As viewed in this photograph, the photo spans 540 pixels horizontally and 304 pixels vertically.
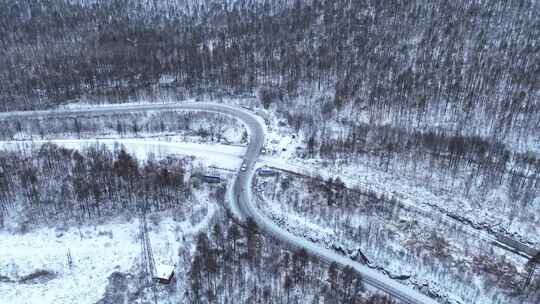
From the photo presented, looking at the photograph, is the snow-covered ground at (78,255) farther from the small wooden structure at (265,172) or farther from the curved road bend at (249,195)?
the small wooden structure at (265,172)

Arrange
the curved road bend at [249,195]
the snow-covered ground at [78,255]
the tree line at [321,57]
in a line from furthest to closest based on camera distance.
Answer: the tree line at [321,57] → the snow-covered ground at [78,255] → the curved road bend at [249,195]

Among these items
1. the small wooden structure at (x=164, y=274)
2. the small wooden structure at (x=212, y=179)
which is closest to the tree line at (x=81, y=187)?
the small wooden structure at (x=212, y=179)

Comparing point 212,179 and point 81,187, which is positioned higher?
point 212,179

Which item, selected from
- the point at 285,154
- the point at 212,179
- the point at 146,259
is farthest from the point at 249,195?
the point at 146,259

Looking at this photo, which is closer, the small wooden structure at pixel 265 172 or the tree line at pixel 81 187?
the tree line at pixel 81 187

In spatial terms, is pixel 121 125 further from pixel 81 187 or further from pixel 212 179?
pixel 212 179

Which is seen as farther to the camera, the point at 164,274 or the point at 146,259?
the point at 146,259

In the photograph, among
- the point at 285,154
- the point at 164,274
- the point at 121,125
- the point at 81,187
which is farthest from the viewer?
the point at 121,125

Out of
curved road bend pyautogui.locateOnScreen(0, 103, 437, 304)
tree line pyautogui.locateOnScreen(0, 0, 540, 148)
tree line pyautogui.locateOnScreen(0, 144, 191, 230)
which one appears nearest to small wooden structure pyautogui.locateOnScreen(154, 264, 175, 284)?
tree line pyautogui.locateOnScreen(0, 144, 191, 230)
